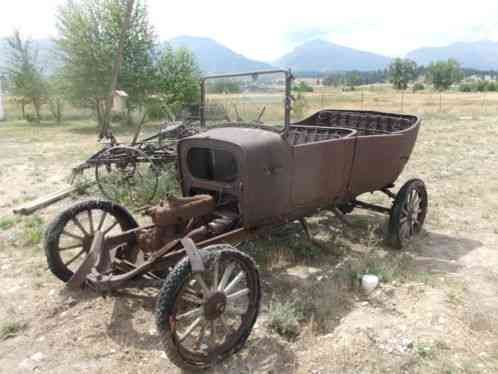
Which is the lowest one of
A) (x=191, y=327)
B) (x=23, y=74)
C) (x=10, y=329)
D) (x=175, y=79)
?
(x=10, y=329)

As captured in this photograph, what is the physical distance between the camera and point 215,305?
8.83 feet

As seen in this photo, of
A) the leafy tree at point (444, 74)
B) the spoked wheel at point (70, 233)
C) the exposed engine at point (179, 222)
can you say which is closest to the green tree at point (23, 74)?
the spoked wheel at point (70, 233)

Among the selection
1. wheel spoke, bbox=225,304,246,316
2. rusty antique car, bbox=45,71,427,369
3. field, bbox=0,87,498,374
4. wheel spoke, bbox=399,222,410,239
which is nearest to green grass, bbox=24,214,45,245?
field, bbox=0,87,498,374

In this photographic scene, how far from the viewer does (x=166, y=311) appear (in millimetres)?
2459

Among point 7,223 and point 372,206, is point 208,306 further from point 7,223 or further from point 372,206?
point 7,223

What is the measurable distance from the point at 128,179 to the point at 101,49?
43.0 feet

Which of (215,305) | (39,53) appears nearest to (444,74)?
(39,53)

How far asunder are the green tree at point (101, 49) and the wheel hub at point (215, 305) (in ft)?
53.0

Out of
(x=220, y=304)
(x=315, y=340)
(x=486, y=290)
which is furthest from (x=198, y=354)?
(x=486, y=290)

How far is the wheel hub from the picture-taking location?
2.67 m

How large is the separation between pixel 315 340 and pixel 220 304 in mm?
863

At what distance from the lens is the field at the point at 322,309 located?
9.27 feet

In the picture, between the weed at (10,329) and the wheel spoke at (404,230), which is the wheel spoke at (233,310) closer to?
the weed at (10,329)

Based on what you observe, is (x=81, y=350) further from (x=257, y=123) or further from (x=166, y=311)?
(x=257, y=123)
